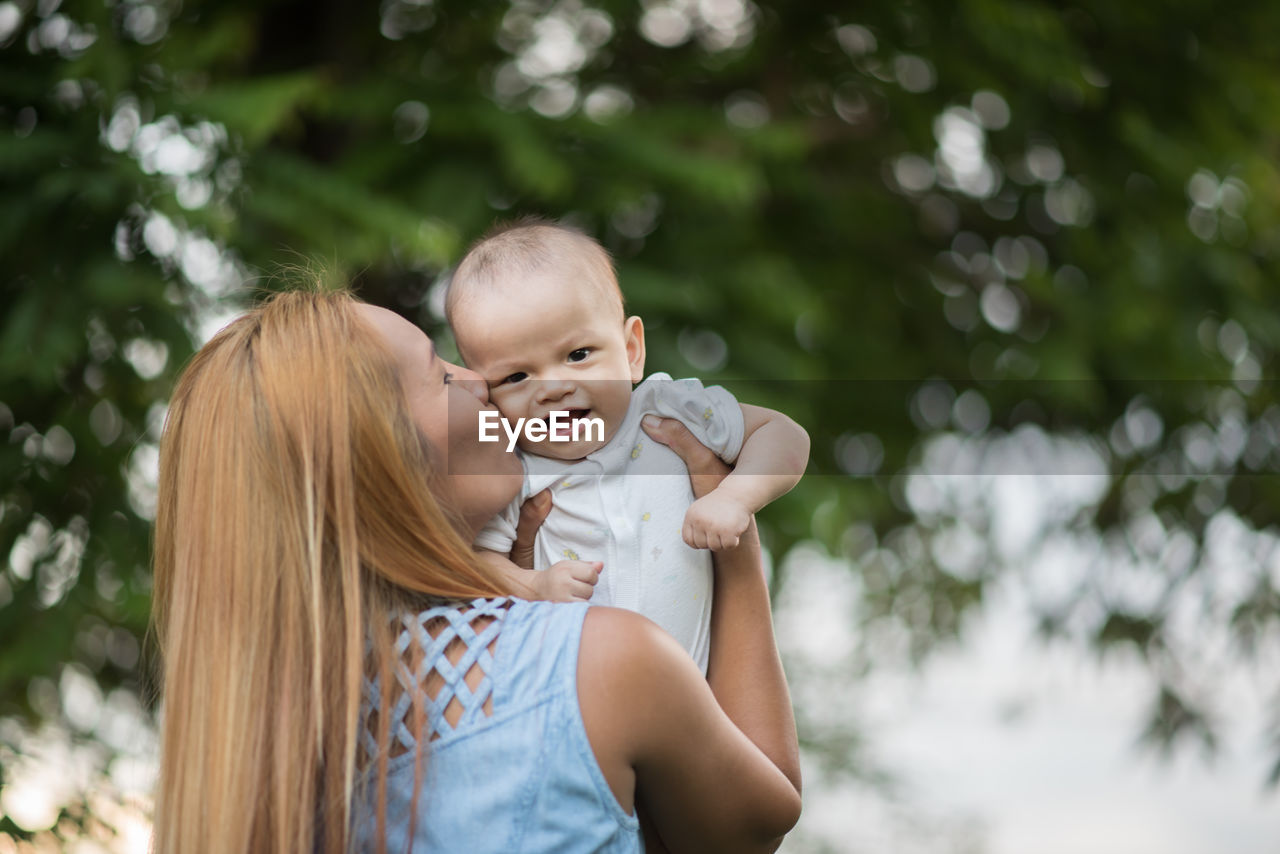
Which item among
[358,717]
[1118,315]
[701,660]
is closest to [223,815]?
[358,717]

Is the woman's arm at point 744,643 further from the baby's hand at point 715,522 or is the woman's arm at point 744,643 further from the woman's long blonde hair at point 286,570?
the woman's long blonde hair at point 286,570

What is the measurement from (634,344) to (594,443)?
21 cm

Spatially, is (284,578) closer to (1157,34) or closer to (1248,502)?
(1157,34)

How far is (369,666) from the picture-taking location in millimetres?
1388

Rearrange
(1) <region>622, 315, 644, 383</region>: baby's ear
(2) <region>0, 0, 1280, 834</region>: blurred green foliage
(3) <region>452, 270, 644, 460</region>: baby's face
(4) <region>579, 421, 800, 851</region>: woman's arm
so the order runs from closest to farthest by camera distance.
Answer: (4) <region>579, 421, 800, 851</region>: woman's arm < (3) <region>452, 270, 644, 460</region>: baby's face < (1) <region>622, 315, 644, 383</region>: baby's ear < (2) <region>0, 0, 1280, 834</region>: blurred green foliage

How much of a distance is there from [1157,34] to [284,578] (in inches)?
165

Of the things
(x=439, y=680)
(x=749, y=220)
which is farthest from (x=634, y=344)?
(x=749, y=220)

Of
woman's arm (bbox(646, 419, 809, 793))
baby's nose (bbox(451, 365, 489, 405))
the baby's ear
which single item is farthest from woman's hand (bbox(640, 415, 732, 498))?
baby's nose (bbox(451, 365, 489, 405))

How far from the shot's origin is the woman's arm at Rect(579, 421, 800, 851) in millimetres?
1321

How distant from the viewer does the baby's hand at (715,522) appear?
144 centimetres

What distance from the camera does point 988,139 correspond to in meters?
4.86

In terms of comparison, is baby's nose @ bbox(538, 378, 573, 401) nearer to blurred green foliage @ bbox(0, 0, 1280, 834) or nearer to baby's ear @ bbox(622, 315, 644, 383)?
baby's ear @ bbox(622, 315, 644, 383)

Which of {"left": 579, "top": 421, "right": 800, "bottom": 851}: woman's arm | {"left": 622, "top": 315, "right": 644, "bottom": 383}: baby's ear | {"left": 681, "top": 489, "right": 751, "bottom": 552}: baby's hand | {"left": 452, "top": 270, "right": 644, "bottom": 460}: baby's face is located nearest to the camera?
{"left": 579, "top": 421, "right": 800, "bottom": 851}: woman's arm

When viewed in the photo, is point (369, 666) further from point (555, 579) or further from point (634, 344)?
point (634, 344)
